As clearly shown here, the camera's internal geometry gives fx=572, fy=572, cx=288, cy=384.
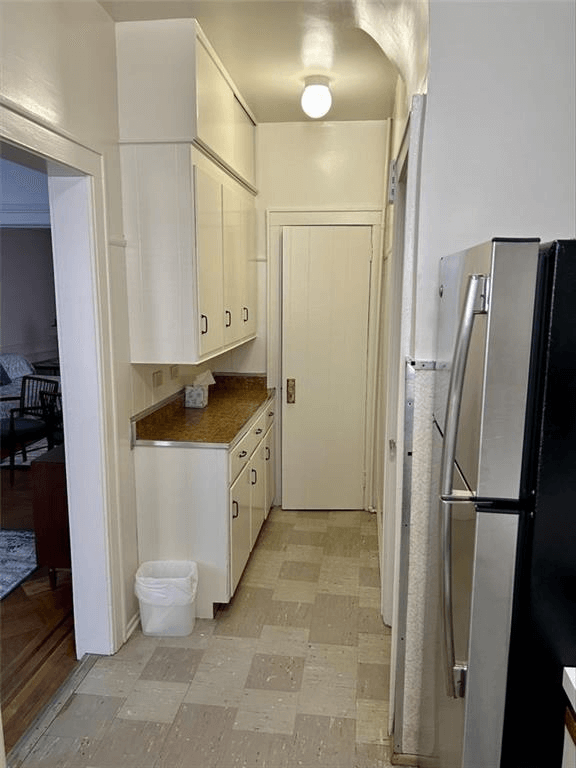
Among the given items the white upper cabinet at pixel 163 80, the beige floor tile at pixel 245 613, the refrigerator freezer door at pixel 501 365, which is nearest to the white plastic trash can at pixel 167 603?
the beige floor tile at pixel 245 613

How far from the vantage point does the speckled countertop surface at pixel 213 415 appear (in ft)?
9.17

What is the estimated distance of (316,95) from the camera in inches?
120

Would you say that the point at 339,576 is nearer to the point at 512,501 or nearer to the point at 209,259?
the point at 209,259

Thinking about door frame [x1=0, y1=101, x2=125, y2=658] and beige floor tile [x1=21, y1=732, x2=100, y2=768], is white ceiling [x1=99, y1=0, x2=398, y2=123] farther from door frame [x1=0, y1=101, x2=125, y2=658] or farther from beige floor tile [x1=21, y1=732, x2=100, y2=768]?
beige floor tile [x1=21, y1=732, x2=100, y2=768]

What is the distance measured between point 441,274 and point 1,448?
16.1 feet

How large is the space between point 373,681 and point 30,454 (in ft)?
13.6

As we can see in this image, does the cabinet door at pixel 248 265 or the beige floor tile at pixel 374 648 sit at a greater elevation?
the cabinet door at pixel 248 265

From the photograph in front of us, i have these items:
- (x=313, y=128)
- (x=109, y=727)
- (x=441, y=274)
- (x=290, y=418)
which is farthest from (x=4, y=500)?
(x=441, y=274)

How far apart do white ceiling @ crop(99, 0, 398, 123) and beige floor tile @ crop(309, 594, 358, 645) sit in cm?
269

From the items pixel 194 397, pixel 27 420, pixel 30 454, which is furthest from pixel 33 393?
pixel 194 397

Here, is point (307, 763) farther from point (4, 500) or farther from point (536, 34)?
point (4, 500)

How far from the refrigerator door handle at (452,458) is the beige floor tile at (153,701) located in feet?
4.40

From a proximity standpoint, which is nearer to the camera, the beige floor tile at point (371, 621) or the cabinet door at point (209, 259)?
the cabinet door at point (209, 259)

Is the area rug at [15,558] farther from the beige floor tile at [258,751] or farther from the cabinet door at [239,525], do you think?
the beige floor tile at [258,751]
